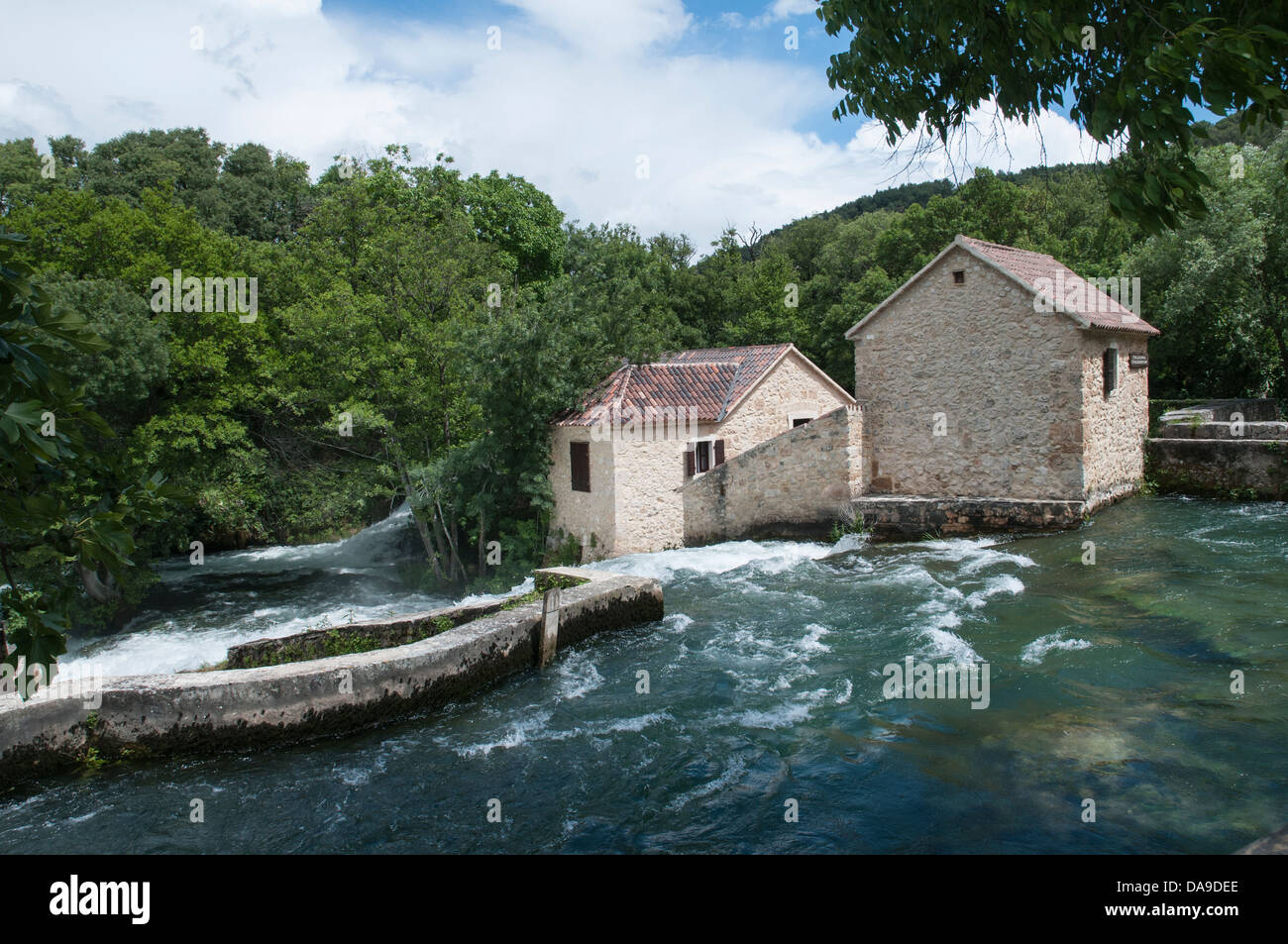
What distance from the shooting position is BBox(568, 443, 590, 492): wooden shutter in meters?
17.4

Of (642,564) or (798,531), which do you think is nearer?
(642,564)

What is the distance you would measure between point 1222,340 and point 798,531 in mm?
17322

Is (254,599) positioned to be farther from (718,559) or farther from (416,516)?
(718,559)

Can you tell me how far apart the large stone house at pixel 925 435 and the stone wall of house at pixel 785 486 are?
1.2 inches

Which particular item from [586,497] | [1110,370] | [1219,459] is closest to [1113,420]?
[1110,370]

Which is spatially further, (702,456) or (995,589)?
(702,456)

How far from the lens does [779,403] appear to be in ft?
68.9

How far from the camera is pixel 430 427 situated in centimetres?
1981

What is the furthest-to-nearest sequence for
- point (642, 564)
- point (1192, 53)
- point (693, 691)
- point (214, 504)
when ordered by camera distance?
point (214, 504) → point (642, 564) → point (693, 691) → point (1192, 53)

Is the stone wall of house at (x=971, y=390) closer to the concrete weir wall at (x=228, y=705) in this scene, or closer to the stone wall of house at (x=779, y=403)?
the stone wall of house at (x=779, y=403)

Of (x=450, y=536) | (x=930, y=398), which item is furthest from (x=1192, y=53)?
(x=450, y=536)

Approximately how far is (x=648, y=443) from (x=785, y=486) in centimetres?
316
